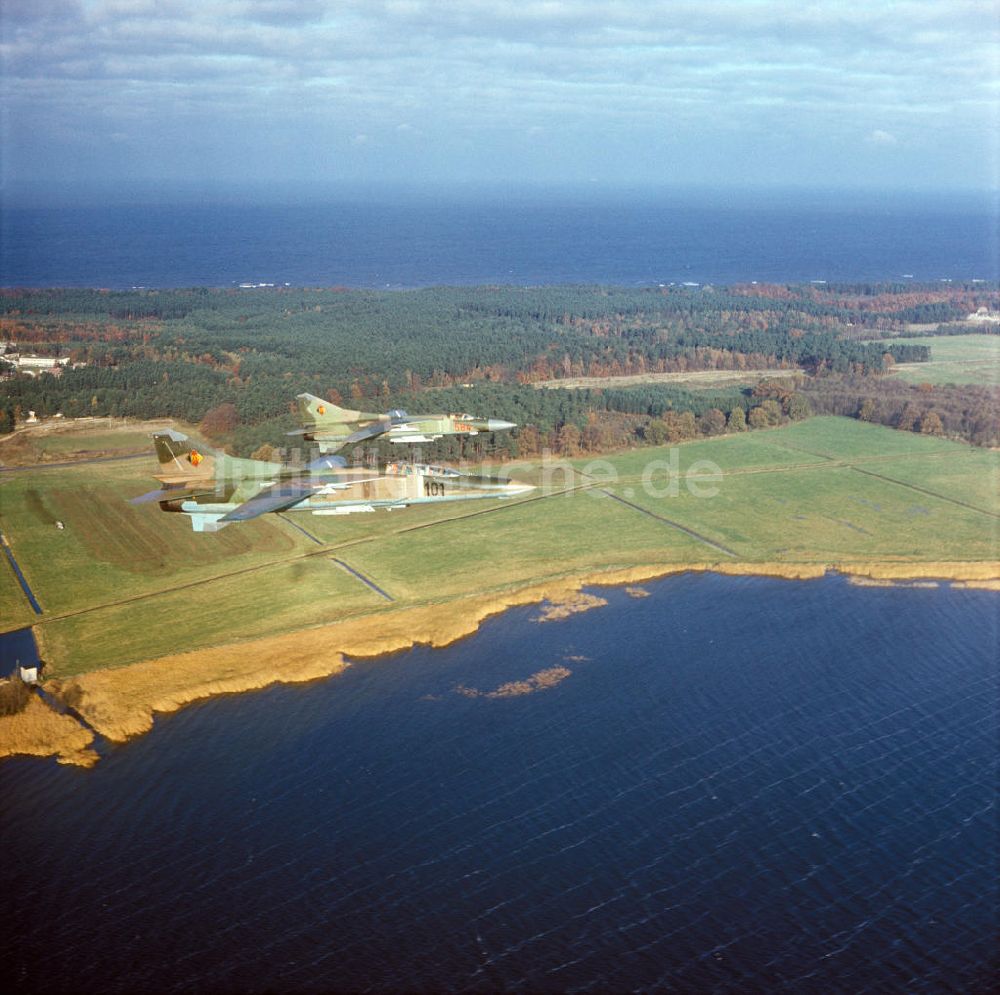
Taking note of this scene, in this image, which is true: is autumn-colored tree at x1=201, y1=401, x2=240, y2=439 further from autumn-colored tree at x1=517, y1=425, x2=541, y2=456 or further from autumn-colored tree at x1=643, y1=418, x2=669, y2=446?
autumn-colored tree at x1=643, y1=418, x2=669, y2=446

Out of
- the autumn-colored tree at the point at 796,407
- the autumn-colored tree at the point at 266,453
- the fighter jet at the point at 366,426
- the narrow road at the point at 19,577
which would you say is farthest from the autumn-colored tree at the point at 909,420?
the narrow road at the point at 19,577

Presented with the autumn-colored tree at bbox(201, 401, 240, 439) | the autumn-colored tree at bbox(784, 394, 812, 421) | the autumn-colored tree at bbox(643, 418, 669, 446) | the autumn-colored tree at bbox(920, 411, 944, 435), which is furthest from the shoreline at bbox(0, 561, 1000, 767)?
the autumn-colored tree at bbox(784, 394, 812, 421)

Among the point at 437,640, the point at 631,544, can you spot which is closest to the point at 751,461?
the point at 631,544

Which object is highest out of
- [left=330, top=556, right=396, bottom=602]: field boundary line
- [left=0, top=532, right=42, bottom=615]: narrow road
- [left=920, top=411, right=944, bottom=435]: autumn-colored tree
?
[left=920, top=411, right=944, bottom=435]: autumn-colored tree

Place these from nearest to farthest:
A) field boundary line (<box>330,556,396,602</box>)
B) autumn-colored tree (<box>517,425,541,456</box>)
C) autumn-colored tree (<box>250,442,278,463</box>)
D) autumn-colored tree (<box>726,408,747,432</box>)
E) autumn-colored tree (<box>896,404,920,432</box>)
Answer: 1. field boundary line (<box>330,556,396,602</box>)
2. autumn-colored tree (<box>250,442,278,463</box>)
3. autumn-colored tree (<box>517,425,541,456</box>)
4. autumn-colored tree (<box>726,408,747,432</box>)
5. autumn-colored tree (<box>896,404,920,432</box>)

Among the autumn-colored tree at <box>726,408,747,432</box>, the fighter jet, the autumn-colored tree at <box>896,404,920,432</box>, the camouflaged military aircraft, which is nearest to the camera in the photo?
the camouflaged military aircraft

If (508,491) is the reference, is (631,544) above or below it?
below

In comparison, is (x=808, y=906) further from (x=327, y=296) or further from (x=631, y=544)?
(x=327, y=296)

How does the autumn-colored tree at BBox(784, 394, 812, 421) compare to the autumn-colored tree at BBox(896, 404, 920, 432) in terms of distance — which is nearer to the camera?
the autumn-colored tree at BBox(896, 404, 920, 432)
